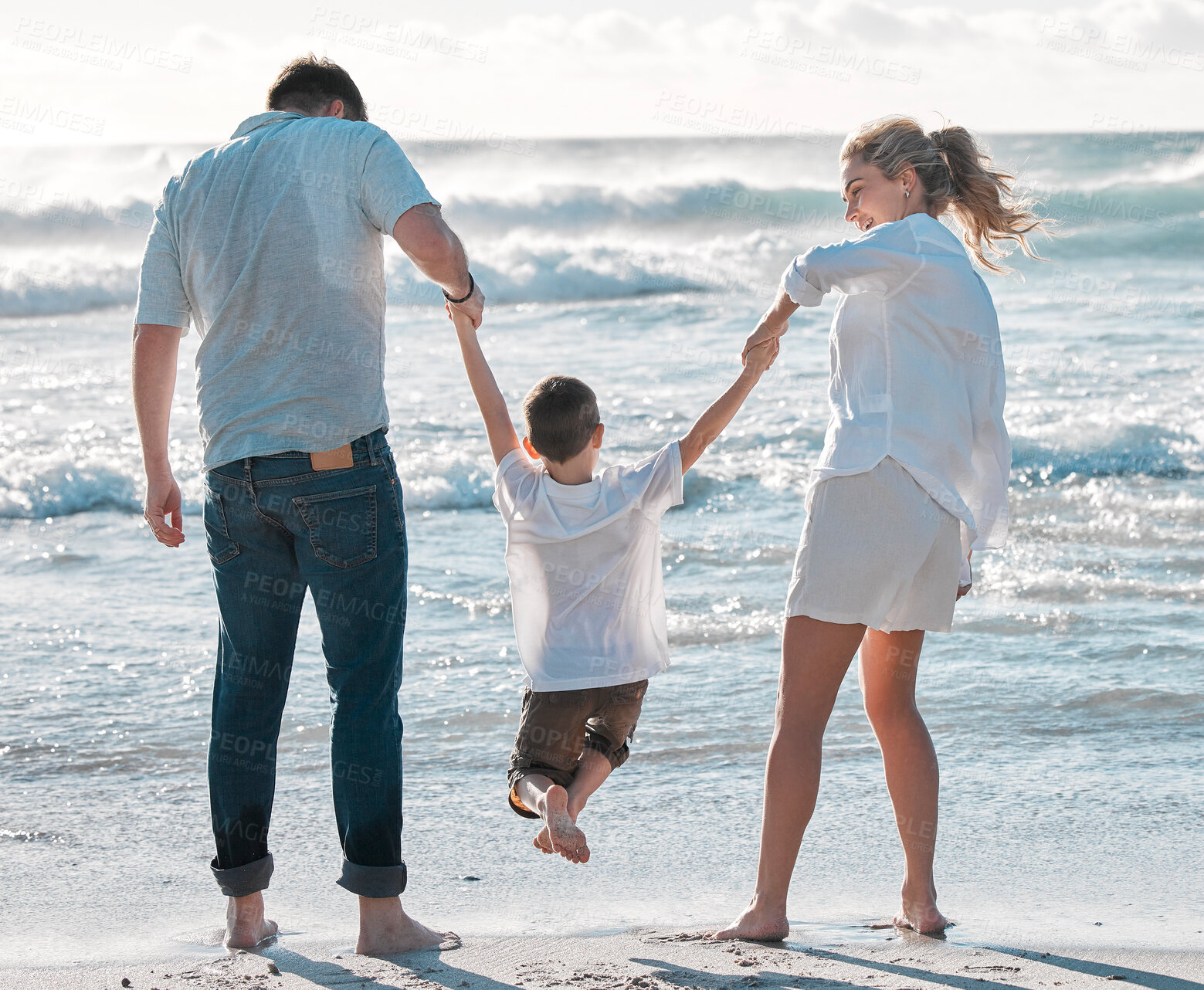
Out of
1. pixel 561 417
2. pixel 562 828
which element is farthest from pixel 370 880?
pixel 561 417

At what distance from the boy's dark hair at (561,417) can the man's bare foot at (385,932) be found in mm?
976

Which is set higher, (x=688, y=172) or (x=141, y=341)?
(x=688, y=172)

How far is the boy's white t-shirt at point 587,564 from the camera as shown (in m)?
2.60

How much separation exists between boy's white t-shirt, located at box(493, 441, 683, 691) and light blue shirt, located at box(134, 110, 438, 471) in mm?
408

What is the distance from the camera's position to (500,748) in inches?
154

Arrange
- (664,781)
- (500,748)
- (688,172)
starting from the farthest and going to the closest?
(688,172)
(500,748)
(664,781)

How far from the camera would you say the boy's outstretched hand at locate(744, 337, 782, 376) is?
99.3 inches

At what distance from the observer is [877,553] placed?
93.4 inches

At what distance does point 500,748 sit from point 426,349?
989 cm

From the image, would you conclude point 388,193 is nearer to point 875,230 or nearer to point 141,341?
point 141,341

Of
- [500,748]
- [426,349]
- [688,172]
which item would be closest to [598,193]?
[688,172]

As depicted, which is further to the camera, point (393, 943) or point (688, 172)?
point (688, 172)

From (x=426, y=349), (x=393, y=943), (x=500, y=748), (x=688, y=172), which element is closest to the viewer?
(x=393, y=943)

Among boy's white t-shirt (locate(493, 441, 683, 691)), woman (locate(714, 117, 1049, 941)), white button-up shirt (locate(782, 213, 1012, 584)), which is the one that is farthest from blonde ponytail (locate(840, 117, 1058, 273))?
boy's white t-shirt (locate(493, 441, 683, 691))
